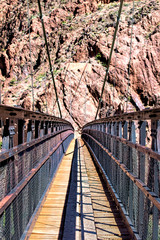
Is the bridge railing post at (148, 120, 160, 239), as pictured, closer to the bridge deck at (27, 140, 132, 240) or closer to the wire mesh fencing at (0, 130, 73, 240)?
Result: the bridge deck at (27, 140, 132, 240)

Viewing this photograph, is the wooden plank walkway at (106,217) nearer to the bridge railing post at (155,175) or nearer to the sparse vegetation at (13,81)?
the bridge railing post at (155,175)

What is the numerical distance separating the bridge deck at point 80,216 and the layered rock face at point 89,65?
73.6 feet

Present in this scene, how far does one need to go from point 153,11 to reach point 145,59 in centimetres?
925

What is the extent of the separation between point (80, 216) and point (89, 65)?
30.8 meters

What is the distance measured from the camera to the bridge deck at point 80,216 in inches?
115

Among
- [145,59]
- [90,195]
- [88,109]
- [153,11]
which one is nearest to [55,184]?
[90,195]

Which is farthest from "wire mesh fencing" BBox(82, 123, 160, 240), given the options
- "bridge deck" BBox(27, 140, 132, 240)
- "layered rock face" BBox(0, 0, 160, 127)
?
"layered rock face" BBox(0, 0, 160, 127)

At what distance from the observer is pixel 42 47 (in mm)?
40469

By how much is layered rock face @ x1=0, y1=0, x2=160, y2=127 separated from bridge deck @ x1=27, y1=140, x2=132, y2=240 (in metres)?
22.4

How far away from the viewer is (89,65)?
108 feet

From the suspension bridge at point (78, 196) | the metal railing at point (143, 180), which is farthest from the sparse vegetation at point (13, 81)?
the metal railing at point (143, 180)

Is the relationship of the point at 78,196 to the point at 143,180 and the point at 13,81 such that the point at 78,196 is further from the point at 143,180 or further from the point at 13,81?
the point at 13,81

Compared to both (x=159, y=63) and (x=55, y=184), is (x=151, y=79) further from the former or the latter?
(x=55, y=184)

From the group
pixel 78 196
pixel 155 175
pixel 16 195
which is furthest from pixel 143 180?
pixel 78 196
